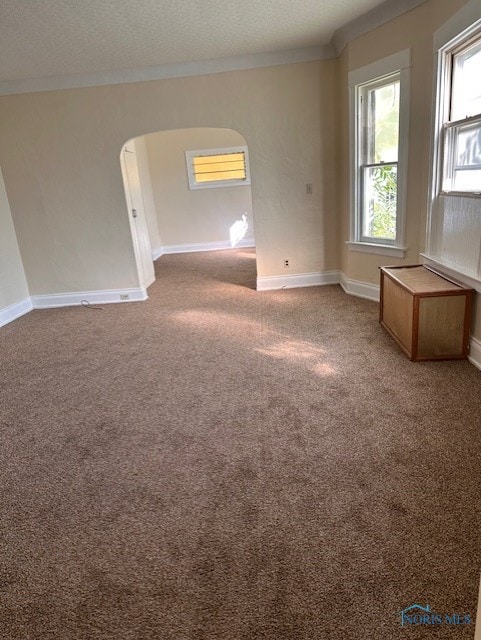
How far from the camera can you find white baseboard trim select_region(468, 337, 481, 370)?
2891 millimetres

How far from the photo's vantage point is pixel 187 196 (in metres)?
8.85

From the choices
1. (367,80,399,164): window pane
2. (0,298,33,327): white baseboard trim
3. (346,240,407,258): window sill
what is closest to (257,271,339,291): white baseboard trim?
(346,240,407,258): window sill

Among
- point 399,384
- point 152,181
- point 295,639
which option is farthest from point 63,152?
point 295,639

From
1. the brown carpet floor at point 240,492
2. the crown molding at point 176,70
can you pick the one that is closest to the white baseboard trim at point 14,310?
the brown carpet floor at point 240,492

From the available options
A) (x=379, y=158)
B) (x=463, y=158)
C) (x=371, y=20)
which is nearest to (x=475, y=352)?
(x=463, y=158)

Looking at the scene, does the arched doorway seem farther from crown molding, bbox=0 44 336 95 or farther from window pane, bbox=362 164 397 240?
window pane, bbox=362 164 397 240

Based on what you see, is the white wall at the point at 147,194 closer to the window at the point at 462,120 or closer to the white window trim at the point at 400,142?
the white window trim at the point at 400,142

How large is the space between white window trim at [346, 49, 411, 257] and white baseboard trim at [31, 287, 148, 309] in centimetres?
275

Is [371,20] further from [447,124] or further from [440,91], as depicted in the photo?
[447,124]

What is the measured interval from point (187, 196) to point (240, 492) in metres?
7.83

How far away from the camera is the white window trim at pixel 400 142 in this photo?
3.65 m

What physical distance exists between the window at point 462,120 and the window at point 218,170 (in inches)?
231

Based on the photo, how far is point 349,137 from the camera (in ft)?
14.6

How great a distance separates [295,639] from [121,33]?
4.28 meters
